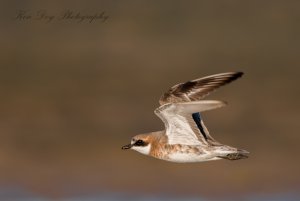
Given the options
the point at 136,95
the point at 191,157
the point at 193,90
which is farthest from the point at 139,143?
the point at 136,95

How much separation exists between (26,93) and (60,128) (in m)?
1.30

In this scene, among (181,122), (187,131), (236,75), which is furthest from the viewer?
→ (187,131)

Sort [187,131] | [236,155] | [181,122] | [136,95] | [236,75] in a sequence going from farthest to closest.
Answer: [136,95] < [236,155] < [187,131] < [181,122] < [236,75]

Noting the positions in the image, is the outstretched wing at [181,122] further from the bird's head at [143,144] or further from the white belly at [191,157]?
the bird's head at [143,144]

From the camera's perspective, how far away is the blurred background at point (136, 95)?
1291 centimetres

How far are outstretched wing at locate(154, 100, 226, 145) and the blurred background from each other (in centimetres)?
187

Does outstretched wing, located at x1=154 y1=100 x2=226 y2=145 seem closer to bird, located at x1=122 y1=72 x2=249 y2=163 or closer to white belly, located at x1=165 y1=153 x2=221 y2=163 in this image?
bird, located at x1=122 y1=72 x2=249 y2=163

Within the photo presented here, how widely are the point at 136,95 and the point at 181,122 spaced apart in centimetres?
518

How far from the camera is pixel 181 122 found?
10.3 metres

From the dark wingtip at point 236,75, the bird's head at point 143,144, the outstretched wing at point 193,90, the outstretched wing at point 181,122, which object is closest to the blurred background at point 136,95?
the bird's head at point 143,144

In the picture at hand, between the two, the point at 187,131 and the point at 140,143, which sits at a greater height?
the point at 140,143

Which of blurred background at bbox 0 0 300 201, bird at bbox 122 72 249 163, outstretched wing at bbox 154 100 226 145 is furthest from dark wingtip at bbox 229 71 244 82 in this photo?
blurred background at bbox 0 0 300 201

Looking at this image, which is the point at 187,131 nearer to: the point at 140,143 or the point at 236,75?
the point at 140,143

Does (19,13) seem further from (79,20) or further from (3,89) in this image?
(3,89)
